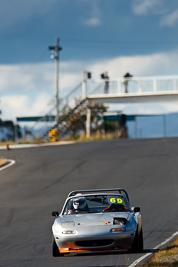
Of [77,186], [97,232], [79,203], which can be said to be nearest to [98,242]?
[97,232]

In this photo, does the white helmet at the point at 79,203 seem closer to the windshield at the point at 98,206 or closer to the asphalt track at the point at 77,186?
the windshield at the point at 98,206

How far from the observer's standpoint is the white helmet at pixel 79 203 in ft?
43.4

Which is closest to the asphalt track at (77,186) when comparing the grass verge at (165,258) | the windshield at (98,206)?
the grass verge at (165,258)

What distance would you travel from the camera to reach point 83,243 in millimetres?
11812

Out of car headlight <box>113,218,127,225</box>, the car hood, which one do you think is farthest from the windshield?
car headlight <box>113,218,127,225</box>

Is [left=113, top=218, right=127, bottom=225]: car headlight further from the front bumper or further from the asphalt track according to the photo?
the asphalt track

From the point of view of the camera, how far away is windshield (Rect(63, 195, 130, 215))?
13.1 m

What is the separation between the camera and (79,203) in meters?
13.3

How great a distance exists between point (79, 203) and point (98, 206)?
0.46 meters

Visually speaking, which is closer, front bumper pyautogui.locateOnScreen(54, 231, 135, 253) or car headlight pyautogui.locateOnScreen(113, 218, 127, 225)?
front bumper pyautogui.locateOnScreen(54, 231, 135, 253)

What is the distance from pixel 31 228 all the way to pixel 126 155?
18.9 metres

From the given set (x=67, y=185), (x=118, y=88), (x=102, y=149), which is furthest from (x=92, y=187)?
(x=118, y=88)

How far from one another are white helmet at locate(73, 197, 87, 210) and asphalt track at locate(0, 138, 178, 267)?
994 millimetres

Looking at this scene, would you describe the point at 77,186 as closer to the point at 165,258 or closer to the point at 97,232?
the point at 97,232
